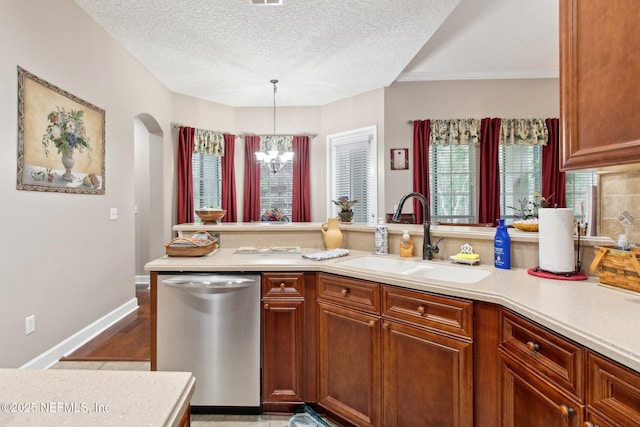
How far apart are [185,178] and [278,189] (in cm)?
151

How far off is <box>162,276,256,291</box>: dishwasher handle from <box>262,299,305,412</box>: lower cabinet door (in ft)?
0.57

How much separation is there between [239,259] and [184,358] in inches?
24.7

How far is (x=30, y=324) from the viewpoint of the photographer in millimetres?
2328

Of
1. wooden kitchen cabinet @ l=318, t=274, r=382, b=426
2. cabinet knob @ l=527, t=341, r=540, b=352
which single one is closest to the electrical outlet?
wooden kitchen cabinet @ l=318, t=274, r=382, b=426

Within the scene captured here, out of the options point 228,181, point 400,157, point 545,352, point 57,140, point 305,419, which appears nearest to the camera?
point 545,352

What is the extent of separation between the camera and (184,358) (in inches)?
73.4

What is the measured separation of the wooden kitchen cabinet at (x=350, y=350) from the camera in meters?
1.61

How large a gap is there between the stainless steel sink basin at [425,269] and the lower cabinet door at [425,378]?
31cm

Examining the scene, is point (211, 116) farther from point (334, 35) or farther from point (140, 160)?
point (334, 35)

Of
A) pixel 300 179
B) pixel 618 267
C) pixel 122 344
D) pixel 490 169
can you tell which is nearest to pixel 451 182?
pixel 490 169

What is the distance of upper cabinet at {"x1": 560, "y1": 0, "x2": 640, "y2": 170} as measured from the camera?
1.06m

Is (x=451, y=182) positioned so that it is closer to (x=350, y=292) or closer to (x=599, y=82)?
(x=350, y=292)

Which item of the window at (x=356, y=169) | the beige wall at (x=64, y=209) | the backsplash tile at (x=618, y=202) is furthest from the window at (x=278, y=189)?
the backsplash tile at (x=618, y=202)

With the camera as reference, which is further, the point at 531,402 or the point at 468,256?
the point at 468,256
